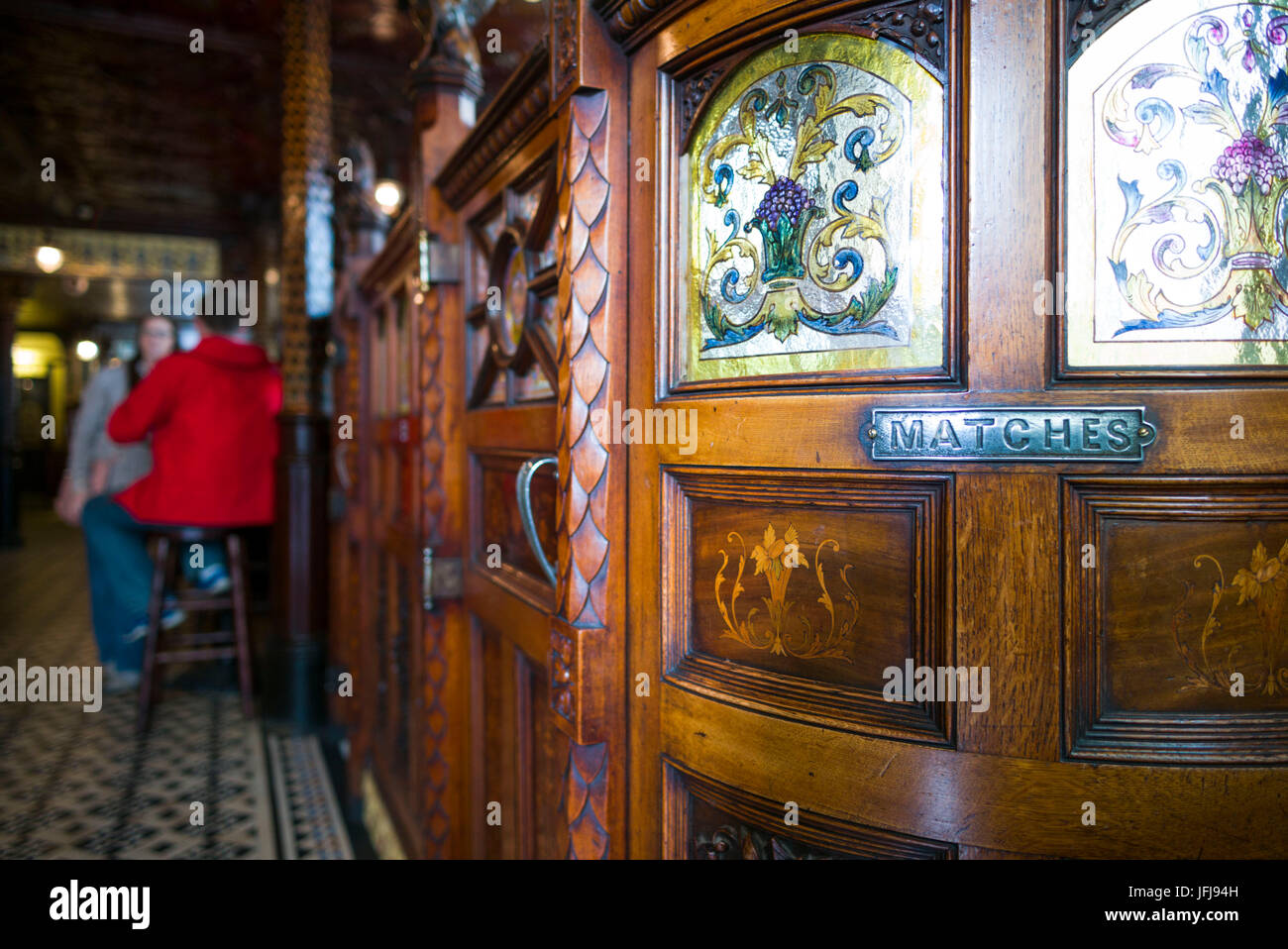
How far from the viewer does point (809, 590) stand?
3.04 ft

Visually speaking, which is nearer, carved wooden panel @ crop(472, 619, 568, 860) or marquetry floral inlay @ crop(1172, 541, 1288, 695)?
marquetry floral inlay @ crop(1172, 541, 1288, 695)

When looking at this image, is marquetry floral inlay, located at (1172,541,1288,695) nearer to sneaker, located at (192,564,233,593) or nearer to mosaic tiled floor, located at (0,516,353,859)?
mosaic tiled floor, located at (0,516,353,859)

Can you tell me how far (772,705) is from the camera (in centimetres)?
95

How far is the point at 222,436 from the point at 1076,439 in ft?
13.4

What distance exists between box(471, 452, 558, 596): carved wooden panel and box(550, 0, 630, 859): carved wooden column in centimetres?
25

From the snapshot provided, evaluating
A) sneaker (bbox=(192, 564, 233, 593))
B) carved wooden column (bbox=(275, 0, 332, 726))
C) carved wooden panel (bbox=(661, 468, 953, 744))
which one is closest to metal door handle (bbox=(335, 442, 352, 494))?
carved wooden column (bbox=(275, 0, 332, 726))

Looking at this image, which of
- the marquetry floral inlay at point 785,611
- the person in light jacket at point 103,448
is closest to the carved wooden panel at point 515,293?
the marquetry floral inlay at point 785,611

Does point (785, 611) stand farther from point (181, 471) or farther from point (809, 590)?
point (181, 471)

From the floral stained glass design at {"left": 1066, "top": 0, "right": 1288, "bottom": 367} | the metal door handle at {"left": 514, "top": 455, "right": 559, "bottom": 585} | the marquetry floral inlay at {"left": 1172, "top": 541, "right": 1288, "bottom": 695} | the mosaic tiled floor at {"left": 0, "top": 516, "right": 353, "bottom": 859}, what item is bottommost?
the mosaic tiled floor at {"left": 0, "top": 516, "right": 353, "bottom": 859}

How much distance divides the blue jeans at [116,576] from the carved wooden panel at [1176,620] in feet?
14.0

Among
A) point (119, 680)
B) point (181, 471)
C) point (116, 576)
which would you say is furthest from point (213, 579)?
point (181, 471)

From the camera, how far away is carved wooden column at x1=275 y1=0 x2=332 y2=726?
3846mm
